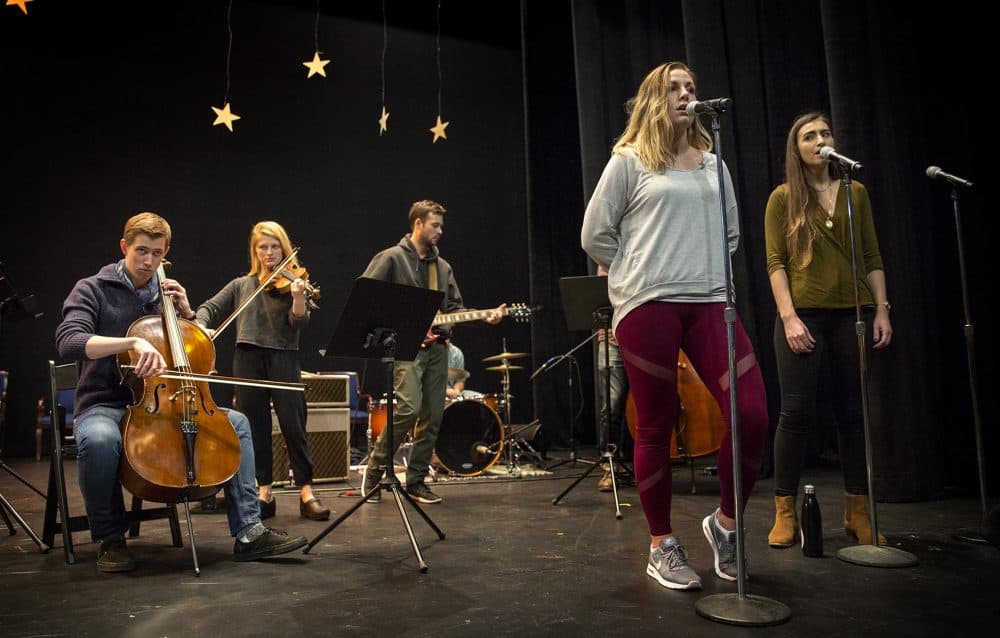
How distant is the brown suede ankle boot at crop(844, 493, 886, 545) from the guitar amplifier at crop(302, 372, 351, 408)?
377 cm

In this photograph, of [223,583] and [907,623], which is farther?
[223,583]

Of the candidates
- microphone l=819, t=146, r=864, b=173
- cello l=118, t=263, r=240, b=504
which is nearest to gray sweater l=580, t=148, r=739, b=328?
microphone l=819, t=146, r=864, b=173

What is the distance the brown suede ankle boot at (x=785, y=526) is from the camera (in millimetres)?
3039

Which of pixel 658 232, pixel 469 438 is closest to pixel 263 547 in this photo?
pixel 658 232

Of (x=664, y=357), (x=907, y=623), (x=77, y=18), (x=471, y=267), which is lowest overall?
(x=907, y=623)

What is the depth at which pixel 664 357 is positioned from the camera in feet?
7.95

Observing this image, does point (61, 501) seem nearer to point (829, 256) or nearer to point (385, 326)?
point (385, 326)

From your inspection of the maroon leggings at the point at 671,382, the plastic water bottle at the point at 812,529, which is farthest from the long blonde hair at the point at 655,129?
the plastic water bottle at the point at 812,529

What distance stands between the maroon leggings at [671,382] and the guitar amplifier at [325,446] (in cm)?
372

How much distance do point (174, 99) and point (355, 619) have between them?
7.99 meters

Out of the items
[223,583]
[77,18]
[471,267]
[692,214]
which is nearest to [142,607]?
[223,583]

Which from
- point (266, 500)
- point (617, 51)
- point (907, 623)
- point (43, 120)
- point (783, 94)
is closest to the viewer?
point (907, 623)

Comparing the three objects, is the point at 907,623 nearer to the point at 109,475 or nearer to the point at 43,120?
the point at 109,475

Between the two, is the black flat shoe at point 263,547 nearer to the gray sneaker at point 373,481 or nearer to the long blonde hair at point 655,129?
the gray sneaker at point 373,481
